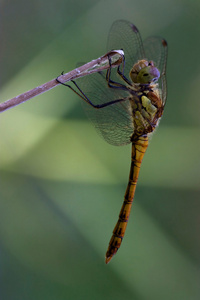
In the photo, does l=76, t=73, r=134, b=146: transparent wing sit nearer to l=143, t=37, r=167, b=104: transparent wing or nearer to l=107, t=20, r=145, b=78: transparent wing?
l=107, t=20, r=145, b=78: transparent wing

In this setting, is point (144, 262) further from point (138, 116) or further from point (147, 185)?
point (138, 116)

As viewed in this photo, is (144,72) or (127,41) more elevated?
(127,41)

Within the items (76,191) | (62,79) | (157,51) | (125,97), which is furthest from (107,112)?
(76,191)

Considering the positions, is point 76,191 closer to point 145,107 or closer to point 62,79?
point 145,107

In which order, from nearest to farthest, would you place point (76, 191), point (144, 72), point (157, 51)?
point (144, 72)
point (157, 51)
point (76, 191)

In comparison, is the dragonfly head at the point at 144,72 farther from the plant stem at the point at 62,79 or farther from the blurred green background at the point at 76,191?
the blurred green background at the point at 76,191

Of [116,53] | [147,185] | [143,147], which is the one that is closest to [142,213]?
[147,185]

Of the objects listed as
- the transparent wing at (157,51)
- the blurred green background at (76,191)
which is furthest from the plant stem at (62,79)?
the blurred green background at (76,191)

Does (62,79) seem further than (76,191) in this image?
No

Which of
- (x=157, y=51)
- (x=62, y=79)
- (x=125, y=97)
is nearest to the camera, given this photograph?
(x=62, y=79)
